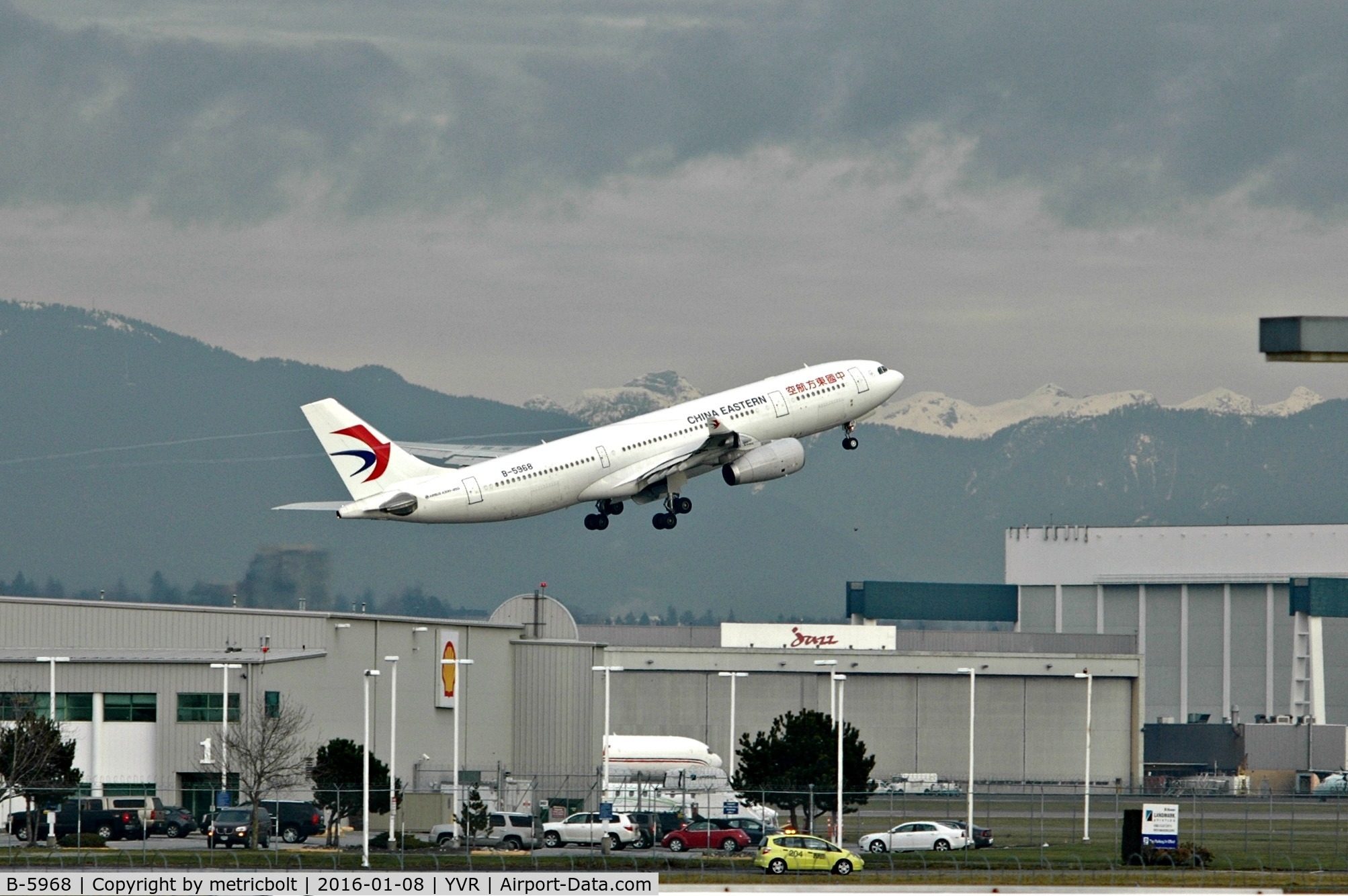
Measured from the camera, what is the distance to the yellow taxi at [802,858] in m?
65.5

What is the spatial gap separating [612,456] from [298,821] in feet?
77.3

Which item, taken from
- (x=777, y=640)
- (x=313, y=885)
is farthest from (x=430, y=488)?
(x=777, y=640)

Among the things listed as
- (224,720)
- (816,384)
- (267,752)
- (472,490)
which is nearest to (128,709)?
(224,720)

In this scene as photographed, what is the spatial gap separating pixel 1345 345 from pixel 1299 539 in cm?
15231

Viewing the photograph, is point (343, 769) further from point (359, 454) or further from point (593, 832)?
point (593, 832)

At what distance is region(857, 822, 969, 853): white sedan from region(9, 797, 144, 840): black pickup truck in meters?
27.6

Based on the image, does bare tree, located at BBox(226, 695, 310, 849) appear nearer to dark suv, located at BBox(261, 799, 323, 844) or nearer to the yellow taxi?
dark suv, located at BBox(261, 799, 323, 844)

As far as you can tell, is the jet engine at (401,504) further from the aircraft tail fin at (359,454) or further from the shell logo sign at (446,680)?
the shell logo sign at (446,680)

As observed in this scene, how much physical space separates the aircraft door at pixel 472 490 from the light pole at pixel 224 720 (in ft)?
42.7

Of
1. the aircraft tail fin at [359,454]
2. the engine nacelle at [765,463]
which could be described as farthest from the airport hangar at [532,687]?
the engine nacelle at [765,463]

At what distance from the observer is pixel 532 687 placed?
116 meters

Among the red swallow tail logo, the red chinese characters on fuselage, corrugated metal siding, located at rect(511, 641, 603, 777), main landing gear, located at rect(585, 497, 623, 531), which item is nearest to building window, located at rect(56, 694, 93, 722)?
the red swallow tail logo

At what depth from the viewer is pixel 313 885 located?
53344 millimetres

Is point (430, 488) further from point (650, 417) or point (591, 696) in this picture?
point (591, 696)
